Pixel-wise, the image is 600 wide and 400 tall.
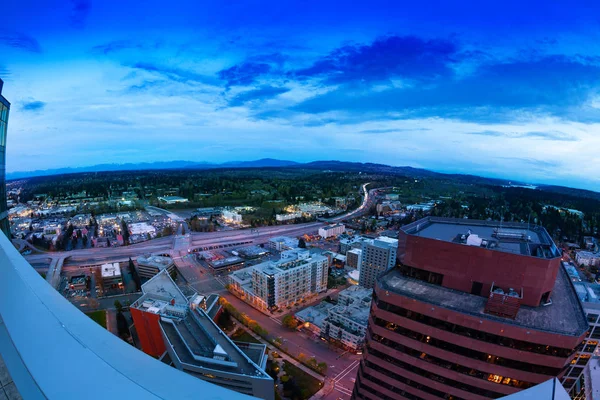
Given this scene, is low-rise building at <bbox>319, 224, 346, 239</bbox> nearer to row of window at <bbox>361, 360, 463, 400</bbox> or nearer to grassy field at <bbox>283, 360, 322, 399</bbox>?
grassy field at <bbox>283, 360, 322, 399</bbox>

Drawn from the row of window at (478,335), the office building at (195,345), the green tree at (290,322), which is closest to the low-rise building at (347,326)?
the green tree at (290,322)

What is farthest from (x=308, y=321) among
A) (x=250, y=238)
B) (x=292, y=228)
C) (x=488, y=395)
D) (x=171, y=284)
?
(x=292, y=228)

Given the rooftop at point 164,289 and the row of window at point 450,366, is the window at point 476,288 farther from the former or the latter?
the rooftop at point 164,289

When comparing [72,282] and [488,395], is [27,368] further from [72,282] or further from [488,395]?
[72,282]

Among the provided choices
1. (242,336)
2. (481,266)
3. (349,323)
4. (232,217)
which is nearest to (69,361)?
(481,266)

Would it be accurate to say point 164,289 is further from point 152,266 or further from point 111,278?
point 111,278

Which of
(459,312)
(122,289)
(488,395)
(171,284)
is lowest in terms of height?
(122,289)
